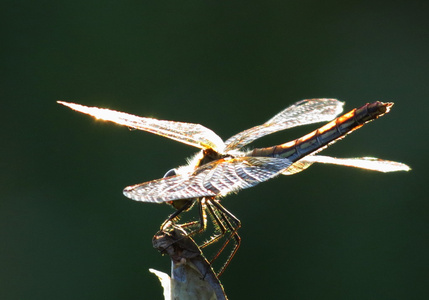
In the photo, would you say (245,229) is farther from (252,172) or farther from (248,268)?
(252,172)

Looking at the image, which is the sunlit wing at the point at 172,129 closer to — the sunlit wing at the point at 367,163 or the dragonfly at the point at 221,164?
the dragonfly at the point at 221,164

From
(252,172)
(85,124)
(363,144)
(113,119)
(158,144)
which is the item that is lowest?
(252,172)

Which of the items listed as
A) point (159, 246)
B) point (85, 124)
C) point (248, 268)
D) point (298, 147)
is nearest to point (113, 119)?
point (159, 246)

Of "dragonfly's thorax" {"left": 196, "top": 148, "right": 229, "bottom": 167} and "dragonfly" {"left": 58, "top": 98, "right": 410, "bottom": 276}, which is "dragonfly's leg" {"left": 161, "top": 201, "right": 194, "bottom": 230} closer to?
"dragonfly" {"left": 58, "top": 98, "right": 410, "bottom": 276}

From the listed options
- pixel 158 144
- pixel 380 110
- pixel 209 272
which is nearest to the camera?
pixel 209 272

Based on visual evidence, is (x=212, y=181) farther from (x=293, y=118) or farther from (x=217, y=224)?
(x=293, y=118)

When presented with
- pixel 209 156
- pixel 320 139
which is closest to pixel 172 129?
pixel 209 156

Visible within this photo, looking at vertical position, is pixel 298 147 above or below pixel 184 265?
above
